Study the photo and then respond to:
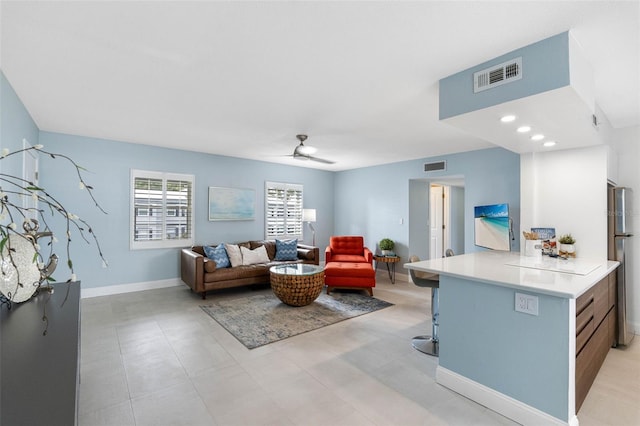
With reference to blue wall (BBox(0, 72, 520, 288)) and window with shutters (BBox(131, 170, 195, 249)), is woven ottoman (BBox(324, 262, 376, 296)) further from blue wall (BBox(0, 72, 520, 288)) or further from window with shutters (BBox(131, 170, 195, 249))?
window with shutters (BBox(131, 170, 195, 249))

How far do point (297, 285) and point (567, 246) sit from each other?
10.3 ft

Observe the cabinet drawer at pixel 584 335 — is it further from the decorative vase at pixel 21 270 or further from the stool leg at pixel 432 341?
the decorative vase at pixel 21 270

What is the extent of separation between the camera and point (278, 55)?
7.27ft

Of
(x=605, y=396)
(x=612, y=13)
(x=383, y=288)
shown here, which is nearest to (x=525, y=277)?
(x=605, y=396)

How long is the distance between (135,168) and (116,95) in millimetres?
2327

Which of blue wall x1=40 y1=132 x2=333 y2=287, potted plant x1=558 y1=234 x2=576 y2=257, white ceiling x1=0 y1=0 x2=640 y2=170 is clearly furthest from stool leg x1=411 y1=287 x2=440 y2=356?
blue wall x1=40 y1=132 x2=333 y2=287

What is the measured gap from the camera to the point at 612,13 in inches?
68.1

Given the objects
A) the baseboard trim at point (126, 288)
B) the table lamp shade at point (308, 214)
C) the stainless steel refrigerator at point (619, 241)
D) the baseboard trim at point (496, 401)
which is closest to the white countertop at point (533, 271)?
the stainless steel refrigerator at point (619, 241)

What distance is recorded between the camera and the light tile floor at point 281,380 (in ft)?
6.79

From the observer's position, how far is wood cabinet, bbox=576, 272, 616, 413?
83.0 inches

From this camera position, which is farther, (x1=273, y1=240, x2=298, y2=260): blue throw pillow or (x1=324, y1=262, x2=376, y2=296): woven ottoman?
(x1=273, y1=240, x2=298, y2=260): blue throw pillow

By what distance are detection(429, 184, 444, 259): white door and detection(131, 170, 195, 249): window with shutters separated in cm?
537

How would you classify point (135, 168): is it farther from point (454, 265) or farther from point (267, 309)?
point (454, 265)

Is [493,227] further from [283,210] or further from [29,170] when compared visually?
[29,170]
